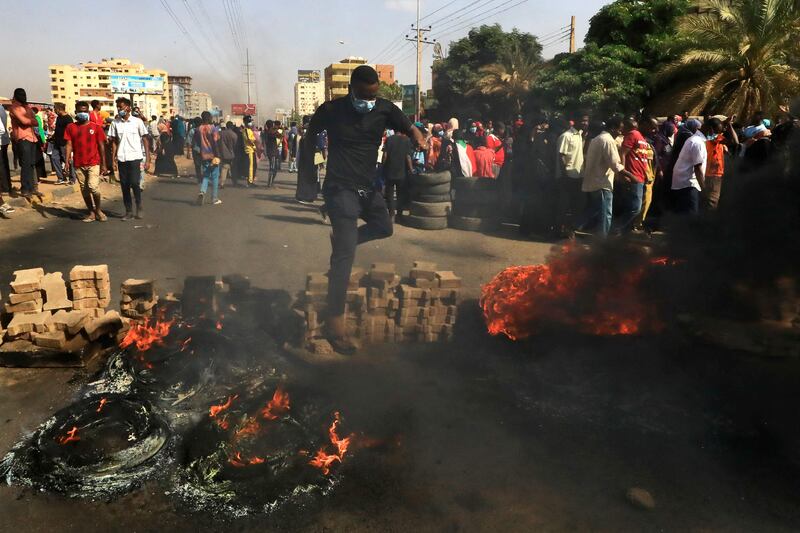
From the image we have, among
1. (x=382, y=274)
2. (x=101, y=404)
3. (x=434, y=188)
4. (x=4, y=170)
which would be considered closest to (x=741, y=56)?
(x=434, y=188)

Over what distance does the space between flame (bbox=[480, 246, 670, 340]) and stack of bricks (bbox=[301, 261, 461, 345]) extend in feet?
1.37

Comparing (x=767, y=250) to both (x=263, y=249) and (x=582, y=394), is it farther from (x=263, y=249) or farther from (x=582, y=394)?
(x=263, y=249)

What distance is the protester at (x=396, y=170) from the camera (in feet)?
18.7

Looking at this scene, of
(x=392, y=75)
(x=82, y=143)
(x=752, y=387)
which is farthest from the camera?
(x=392, y=75)

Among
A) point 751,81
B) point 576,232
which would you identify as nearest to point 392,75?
point 751,81

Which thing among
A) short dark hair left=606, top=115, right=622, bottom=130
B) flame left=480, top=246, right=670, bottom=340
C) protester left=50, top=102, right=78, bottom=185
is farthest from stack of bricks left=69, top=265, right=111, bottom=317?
protester left=50, top=102, right=78, bottom=185

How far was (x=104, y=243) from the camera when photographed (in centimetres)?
870

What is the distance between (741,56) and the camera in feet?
63.4

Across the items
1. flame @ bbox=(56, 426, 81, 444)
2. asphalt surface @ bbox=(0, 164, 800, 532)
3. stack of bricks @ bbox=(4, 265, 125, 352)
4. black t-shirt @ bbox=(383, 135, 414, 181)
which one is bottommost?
asphalt surface @ bbox=(0, 164, 800, 532)

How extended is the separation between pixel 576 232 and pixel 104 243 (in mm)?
7744

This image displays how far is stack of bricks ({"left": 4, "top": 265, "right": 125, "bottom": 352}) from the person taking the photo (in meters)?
4.32

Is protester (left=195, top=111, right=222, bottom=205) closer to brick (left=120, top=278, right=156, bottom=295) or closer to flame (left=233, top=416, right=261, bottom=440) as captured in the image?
brick (left=120, top=278, right=156, bottom=295)

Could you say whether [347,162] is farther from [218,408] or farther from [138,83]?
[138,83]

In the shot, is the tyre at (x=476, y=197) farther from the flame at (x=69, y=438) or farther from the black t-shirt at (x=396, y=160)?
the flame at (x=69, y=438)
